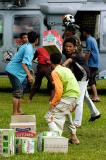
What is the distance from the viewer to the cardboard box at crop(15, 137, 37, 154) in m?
9.27

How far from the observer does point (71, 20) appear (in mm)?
→ 18297

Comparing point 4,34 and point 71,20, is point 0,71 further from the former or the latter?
point 71,20

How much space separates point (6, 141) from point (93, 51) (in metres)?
8.61

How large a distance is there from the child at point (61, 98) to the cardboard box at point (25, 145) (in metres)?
0.65

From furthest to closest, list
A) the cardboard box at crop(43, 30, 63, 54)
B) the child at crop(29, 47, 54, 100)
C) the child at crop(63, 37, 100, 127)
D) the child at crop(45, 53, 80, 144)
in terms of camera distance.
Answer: the child at crop(29, 47, 54, 100)
the cardboard box at crop(43, 30, 63, 54)
the child at crop(63, 37, 100, 127)
the child at crop(45, 53, 80, 144)

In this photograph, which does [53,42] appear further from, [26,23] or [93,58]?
[26,23]

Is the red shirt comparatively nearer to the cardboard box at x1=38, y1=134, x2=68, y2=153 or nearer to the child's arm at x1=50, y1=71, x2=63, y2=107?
the child's arm at x1=50, y1=71, x2=63, y2=107

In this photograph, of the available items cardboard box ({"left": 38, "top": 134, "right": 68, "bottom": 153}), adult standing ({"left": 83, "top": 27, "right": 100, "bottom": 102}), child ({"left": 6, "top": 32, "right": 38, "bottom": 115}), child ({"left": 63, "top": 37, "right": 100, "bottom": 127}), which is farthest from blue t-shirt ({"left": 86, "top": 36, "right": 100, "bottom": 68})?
cardboard box ({"left": 38, "top": 134, "right": 68, "bottom": 153})

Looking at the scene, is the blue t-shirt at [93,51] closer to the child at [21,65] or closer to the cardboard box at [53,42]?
the cardboard box at [53,42]

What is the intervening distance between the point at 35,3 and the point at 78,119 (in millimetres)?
8118

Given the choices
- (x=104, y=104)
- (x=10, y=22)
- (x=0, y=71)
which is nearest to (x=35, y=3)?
(x=10, y=22)

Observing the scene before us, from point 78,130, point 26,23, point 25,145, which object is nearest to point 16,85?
point 78,130

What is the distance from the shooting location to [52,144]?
9.29 meters

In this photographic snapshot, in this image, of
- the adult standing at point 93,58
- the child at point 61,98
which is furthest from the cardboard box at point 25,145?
the adult standing at point 93,58
